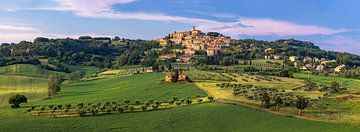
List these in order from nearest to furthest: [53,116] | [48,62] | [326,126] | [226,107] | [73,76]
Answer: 1. [326,126]
2. [53,116]
3. [226,107]
4. [73,76]
5. [48,62]

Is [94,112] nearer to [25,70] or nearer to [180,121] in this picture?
[180,121]

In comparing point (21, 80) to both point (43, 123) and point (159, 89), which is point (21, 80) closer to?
point (159, 89)

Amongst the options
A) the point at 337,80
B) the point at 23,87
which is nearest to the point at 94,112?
the point at 23,87

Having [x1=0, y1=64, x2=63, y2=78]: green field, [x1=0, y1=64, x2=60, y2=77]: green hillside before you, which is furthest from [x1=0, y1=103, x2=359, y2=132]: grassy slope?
[x1=0, y1=64, x2=60, y2=77]: green hillside

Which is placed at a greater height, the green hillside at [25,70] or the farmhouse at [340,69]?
the farmhouse at [340,69]

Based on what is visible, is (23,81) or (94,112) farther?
(23,81)

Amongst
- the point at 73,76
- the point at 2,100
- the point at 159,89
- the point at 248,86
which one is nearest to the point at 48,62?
the point at 73,76

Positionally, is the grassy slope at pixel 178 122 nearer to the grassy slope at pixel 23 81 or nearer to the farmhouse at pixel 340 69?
the grassy slope at pixel 23 81

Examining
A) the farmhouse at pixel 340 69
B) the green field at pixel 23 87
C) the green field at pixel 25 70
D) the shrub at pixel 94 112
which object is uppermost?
the farmhouse at pixel 340 69

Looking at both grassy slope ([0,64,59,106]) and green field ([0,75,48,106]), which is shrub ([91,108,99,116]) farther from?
green field ([0,75,48,106])

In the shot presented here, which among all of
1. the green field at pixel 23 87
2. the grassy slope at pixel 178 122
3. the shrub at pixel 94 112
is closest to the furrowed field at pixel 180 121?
the grassy slope at pixel 178 122

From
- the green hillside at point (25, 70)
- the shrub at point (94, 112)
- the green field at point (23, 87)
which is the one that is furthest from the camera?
the green hillside at point (25, 70)
